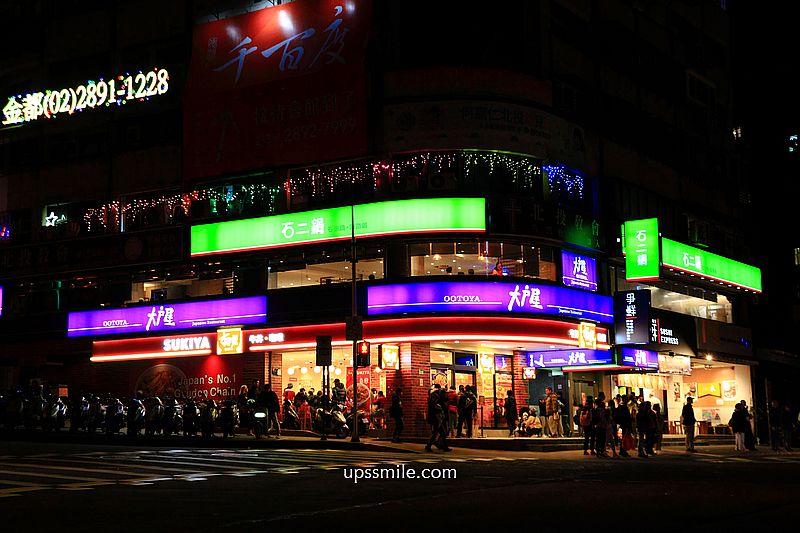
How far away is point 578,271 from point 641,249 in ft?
11.9

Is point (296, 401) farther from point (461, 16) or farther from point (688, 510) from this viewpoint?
point (688, 510)

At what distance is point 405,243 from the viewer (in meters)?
37.6

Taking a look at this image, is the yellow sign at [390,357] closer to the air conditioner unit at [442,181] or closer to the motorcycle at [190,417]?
the air conditioner unit at [442,181]

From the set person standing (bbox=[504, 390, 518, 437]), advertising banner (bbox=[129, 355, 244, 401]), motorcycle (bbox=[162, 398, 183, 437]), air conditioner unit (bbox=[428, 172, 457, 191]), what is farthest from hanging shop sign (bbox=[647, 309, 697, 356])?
motorcycle (bbox=[162, 398, 183, 437])

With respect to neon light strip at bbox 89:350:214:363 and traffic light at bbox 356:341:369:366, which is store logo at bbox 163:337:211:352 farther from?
traffic light at bbox 356:341:369:366

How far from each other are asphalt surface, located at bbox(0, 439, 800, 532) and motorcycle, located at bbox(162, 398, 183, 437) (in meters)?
11.1

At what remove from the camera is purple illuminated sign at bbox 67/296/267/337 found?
40625 millimetres

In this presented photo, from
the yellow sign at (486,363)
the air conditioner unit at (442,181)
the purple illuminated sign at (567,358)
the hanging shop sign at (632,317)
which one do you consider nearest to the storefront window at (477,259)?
the air conditioner unit at (442,181)

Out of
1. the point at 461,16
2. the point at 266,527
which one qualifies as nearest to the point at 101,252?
the point at 461,16

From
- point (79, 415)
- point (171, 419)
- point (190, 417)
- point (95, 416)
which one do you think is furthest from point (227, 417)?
point (79, 415)

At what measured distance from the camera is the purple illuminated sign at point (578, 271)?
3969 centimetres

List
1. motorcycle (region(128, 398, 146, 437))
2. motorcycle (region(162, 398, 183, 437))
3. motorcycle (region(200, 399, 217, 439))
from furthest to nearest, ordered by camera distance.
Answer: motorcycle (region(128, 398, 146, 437)), motorcycle (region(162, 398, 183, 437)), motorcycle (region(200, 399, 217, 439))

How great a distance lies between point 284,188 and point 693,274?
2026 centimetres

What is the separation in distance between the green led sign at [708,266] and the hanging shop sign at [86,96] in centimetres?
2444
